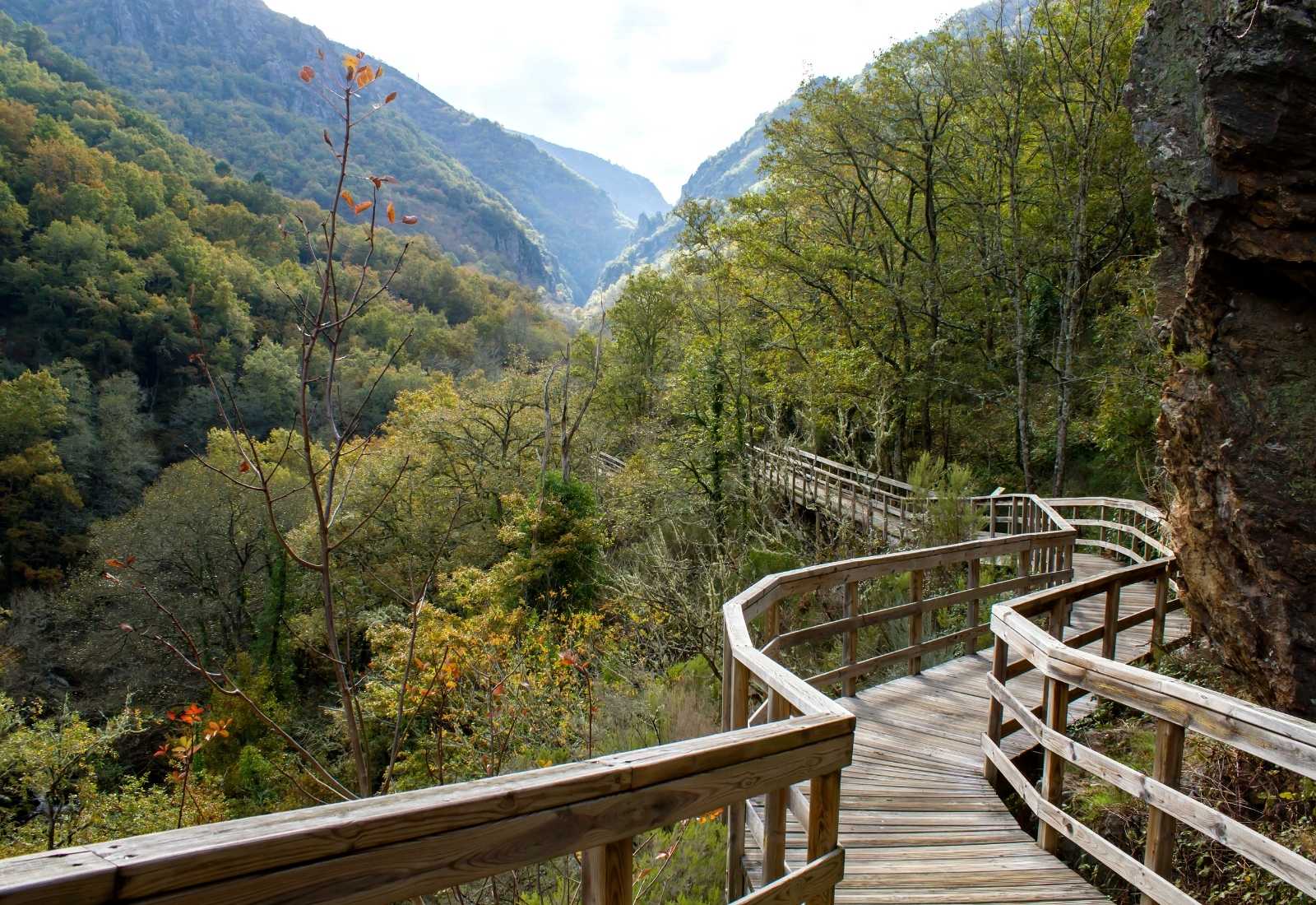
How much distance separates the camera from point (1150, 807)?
3.05 m

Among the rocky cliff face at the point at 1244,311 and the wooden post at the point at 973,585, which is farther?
the wooden post at the point at 973,585

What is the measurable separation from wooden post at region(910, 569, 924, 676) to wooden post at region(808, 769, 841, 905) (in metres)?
3.95

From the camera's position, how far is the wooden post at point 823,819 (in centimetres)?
227

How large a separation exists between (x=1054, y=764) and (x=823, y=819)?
83.6 inches

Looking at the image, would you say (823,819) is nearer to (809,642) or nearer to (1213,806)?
(1213,806)

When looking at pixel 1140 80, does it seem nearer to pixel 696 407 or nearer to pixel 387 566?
pixel 696 407

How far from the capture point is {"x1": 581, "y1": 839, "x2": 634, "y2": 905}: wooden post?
63.4 inches

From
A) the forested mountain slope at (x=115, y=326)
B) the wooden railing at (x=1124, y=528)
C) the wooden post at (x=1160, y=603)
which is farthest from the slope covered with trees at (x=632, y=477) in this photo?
the wooden post at (x=1160, y=603)

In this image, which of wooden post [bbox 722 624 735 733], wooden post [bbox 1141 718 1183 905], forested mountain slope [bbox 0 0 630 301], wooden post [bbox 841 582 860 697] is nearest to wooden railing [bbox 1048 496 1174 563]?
wooden post [bbox 841 582 860 697]

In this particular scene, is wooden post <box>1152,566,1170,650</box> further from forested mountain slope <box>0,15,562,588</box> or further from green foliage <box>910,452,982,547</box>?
forested mountain slope <box>0,15,562,588</box>

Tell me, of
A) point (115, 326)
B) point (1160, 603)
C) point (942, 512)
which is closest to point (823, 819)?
point (1160, 603)

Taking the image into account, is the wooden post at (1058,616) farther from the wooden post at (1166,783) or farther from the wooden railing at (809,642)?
the wooden post at (1166,783)

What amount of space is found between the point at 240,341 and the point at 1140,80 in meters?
61.9

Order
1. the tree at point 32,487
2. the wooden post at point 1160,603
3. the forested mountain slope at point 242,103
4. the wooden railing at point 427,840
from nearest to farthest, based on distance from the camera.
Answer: the wooden railing at point 427,840 < the wooden post at point 1160,603 < the tree at point 32,487 < the forested mountain slope at point 242,103
